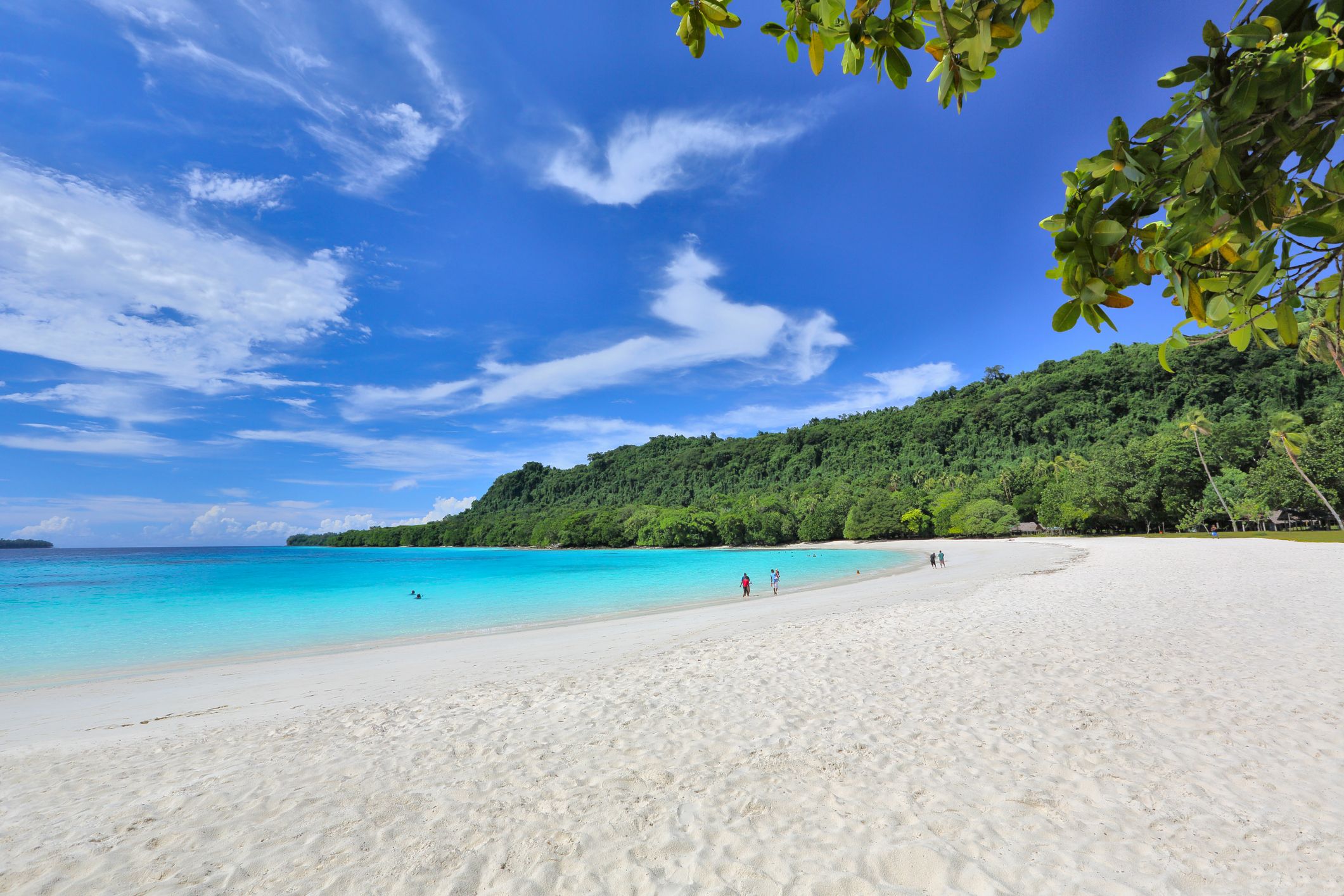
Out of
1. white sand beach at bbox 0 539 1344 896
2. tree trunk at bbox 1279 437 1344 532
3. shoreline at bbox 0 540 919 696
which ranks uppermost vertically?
tree trunk at bbox 1279 437 1344 532

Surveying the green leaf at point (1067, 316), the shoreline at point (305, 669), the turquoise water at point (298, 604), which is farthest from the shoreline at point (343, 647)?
the green leaf at point (1067, 316)

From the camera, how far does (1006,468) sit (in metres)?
91.1

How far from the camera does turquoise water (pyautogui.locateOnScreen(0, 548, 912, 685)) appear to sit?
58.6 feet

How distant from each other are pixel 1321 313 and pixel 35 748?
13098 millimetres

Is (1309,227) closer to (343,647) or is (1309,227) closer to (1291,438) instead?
(343,647)

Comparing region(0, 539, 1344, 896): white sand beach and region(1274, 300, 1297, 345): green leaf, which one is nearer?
region(1274, 300, 1297, 345): green leaf

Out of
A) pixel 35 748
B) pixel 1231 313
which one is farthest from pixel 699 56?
pixel 35 748

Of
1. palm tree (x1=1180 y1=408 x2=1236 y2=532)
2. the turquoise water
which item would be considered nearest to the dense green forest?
palm tree (x1=1180 y1=408 x2=1236 y2=532)

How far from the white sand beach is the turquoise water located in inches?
335

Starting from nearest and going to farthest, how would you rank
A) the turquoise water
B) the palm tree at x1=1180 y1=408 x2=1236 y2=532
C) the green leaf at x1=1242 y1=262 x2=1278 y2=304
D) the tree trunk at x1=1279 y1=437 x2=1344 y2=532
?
the green leaf at x1=1242 y1=262 x2=1278 y2=304 < the turquoise water < the tree trunk at x1=1279 y1=437 x2=1344 y2=532 < the palm tree at x1=1180 y1=408 x2=1236 y2=532

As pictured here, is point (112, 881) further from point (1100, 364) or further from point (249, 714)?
point (1100, 364)

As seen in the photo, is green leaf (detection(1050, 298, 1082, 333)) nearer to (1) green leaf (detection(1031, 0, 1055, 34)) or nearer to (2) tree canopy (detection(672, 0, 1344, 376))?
(2) tree canopy (detection(672, 0, 1344, 376))

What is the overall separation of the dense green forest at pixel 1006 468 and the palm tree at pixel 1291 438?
0.80 metres

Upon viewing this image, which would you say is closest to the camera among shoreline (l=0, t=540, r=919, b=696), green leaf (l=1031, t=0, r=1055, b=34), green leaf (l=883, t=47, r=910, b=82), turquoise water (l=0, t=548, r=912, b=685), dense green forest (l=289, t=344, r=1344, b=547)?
green leaf (l=1031, t=0, r=1055, b=34)
